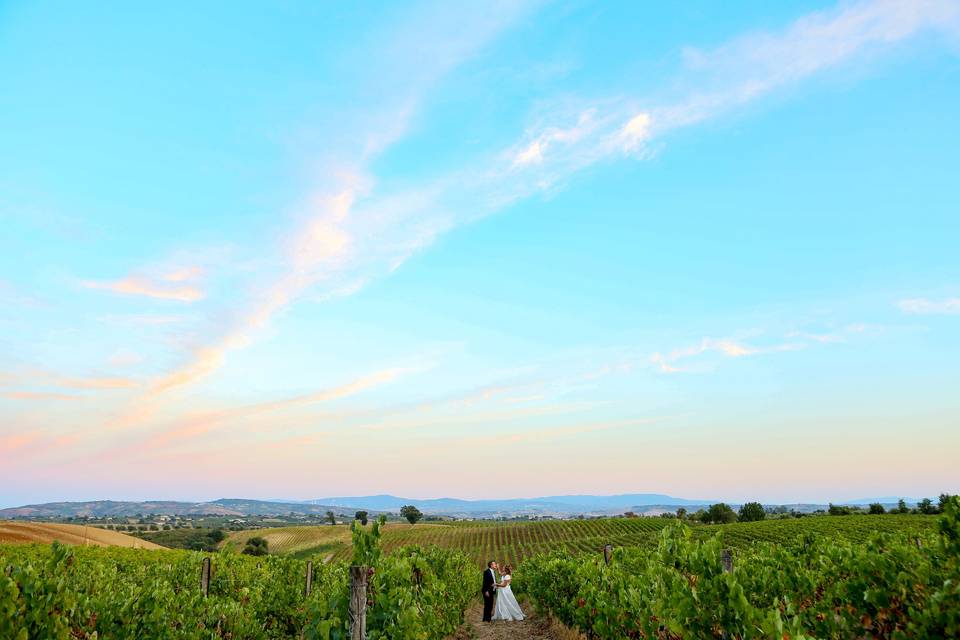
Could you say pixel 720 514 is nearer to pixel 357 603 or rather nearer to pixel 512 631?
pixel 512 631

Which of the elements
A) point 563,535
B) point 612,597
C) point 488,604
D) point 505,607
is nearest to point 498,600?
point 505,607

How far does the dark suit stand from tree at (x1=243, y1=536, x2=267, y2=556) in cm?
7725

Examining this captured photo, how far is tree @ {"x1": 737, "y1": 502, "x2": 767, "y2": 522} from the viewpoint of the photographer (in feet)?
318

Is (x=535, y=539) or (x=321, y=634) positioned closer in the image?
(x=321, y=634)

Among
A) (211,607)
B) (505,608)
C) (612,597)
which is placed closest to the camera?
(211,607)

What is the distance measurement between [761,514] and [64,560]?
10860 centimetres

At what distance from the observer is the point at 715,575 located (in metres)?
5.69

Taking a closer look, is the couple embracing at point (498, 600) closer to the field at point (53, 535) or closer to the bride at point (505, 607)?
the bride at point (505, 607)

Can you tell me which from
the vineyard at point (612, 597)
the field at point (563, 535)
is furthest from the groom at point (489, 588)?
the field at point (563, 535)

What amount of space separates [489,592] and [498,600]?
1537mm

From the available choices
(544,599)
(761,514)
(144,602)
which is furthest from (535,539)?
(144,602)

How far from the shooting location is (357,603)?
18.8 ft

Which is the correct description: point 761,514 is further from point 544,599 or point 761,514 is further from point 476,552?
point 544,599

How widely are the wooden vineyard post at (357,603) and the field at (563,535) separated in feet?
125
